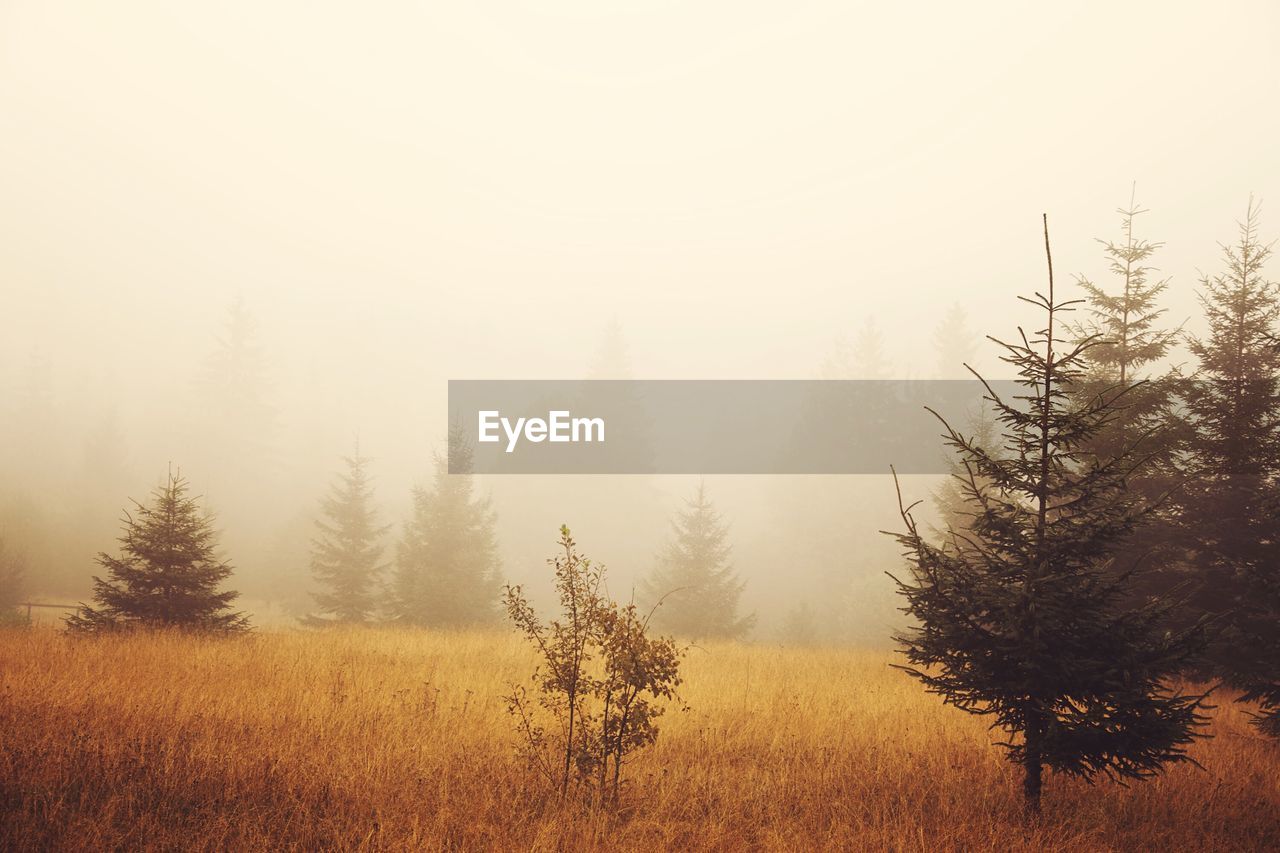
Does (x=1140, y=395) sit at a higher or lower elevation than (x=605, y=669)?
higher

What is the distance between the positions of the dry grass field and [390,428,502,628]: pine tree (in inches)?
420

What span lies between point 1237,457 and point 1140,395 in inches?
73.1

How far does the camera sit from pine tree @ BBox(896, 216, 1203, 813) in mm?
4945

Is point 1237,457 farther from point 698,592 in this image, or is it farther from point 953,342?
point 953,342

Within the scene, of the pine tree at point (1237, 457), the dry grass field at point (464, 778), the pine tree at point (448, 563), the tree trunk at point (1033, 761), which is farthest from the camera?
the pine tree at point (448, 563)

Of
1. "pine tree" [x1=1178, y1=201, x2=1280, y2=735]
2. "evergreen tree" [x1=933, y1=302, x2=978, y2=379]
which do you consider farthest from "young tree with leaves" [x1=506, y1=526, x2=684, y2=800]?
"evergreen tree" [x1=933, y1=302, x2=978, y2=379]

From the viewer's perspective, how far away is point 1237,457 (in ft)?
36.4

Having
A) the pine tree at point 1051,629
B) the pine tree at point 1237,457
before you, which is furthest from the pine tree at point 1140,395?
the pine tree at point 1051,629

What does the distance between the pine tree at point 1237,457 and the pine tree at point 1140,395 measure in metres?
0.45

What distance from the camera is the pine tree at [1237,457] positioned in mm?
10023

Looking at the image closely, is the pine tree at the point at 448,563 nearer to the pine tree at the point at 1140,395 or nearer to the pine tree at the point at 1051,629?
the pine tree at the point at 1140,395

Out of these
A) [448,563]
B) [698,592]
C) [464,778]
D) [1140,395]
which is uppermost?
[1140,395]

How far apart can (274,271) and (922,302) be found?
123 meters

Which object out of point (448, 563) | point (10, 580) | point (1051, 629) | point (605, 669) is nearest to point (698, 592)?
point (448, 563)
